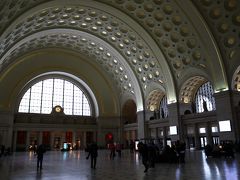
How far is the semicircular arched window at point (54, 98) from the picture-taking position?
40.9 metres

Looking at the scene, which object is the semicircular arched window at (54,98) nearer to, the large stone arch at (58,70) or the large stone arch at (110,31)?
the large stone arch at (58,70)

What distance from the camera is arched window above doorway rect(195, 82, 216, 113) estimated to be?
31.4 meters

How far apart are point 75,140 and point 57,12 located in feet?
77.8

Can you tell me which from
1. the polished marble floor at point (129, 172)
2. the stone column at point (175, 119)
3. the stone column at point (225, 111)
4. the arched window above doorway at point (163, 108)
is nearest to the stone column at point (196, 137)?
the stone column at point (175, 119)

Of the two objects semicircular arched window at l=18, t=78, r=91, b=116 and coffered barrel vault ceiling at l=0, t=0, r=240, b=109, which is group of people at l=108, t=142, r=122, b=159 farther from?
semicircular arched window at l=18, t=78, r=91, b=116

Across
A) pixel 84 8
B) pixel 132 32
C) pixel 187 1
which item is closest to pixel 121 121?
pixel 132 32

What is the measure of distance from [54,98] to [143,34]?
71.5 feet

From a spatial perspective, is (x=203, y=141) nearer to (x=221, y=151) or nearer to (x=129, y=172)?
(x=221, y=151)

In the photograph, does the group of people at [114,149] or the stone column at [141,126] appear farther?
the stone column at [141,126]

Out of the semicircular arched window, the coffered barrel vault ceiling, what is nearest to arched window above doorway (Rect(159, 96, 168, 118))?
the coffered barrel vault ceiling

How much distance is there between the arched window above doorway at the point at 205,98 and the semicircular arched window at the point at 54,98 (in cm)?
2106

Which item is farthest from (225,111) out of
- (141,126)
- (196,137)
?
(141,126)

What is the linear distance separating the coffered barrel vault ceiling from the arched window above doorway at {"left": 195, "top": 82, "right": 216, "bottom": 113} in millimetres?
3964

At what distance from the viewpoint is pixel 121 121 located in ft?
143
